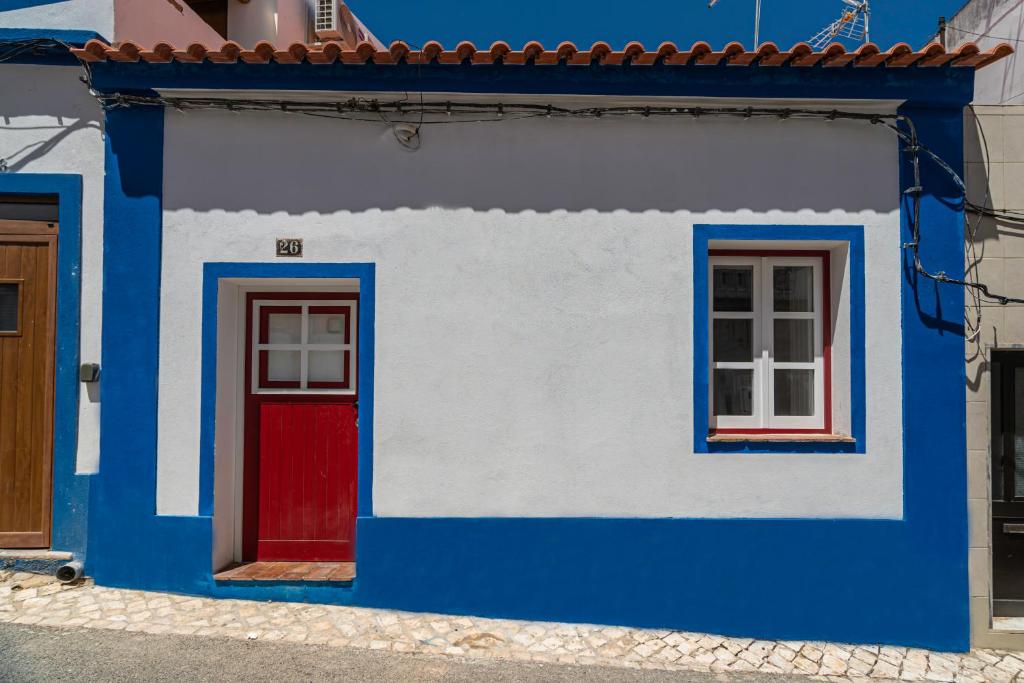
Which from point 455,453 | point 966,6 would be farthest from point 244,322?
point 966,6

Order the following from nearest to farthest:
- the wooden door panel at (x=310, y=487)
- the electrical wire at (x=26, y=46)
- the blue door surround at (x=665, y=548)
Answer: the blue door surround at (x=665, y=548) < the electrical wire at (x=26, y=46) < the wooden door panel at (x=310, y=487)

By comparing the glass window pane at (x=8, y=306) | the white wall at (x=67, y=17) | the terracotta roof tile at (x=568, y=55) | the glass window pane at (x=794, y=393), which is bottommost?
the glass window pane at (x=794, y=393)

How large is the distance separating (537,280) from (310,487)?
92.1 inches

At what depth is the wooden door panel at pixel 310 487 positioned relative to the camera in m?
4.84

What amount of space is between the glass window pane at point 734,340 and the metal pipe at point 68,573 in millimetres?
4839

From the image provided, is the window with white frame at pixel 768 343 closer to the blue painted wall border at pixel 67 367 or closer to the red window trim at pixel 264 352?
the red window trim at pixel 264 352

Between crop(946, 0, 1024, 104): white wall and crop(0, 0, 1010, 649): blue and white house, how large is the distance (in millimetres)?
4492

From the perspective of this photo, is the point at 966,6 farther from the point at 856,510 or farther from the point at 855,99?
the point at 856,510

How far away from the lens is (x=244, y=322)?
191 inches

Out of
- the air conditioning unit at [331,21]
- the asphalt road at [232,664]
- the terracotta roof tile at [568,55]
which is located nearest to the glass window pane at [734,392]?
the asphalt road at [232,664]

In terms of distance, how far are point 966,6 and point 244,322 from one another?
1041 cm

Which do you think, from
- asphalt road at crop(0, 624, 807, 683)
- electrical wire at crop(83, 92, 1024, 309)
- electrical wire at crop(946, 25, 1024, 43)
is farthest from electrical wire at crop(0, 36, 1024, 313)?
electrical wire at crop(946, 25, 1024, 43)

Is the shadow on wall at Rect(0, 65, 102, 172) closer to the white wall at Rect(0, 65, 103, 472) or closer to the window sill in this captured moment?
the white wall at Rect(0, 65, 103, 472)

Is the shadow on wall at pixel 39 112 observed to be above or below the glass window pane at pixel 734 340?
above
